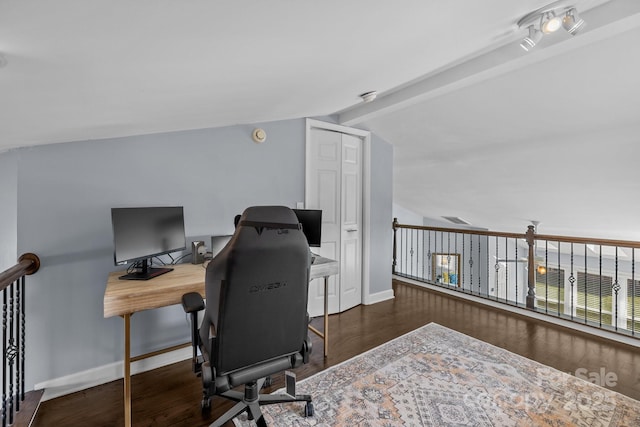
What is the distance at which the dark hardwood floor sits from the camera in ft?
6.45

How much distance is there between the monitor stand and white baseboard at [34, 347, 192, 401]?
77cm

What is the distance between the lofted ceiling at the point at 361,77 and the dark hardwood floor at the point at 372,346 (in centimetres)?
176

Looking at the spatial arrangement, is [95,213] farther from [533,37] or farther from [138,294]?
[533,37]

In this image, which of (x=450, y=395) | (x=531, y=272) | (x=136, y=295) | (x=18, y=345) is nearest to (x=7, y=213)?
(x=18, y=345)

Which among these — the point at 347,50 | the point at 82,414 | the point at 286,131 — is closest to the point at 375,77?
the point at 347,50

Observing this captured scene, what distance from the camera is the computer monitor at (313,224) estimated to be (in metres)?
2.83

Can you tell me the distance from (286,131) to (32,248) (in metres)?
2.25

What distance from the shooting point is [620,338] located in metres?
2.96

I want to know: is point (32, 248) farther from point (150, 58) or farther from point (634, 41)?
point (634, 41)

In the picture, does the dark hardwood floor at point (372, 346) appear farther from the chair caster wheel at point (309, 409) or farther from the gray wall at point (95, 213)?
the gray wall at point (95, 213)

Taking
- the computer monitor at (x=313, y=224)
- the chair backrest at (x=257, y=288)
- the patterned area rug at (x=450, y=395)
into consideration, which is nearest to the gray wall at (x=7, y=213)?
the chair backrest at (x=257, y=288)

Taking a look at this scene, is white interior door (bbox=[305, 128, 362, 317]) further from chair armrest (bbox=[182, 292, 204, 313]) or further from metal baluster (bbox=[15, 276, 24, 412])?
metal baluster (bbox=[15, 276, 24, 412])

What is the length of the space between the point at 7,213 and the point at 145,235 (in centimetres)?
133

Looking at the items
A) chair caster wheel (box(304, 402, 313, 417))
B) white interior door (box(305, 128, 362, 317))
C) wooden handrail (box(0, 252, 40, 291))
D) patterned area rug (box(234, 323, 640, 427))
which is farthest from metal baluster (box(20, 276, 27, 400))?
white interior door (box(305, 128, 362, 317))
